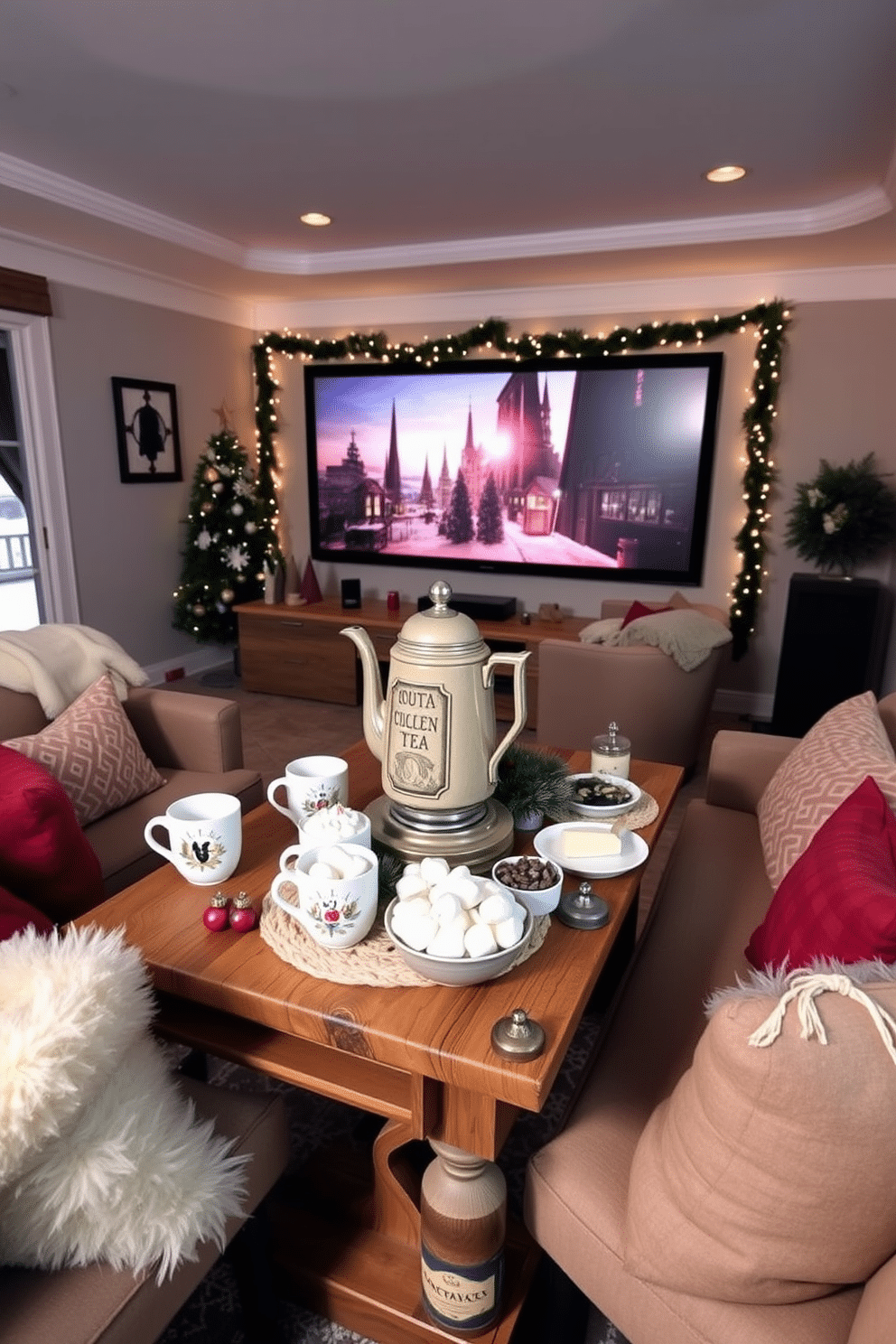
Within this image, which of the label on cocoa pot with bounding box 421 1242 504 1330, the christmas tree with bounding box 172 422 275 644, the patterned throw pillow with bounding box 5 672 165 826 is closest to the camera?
the label on cocoa pot with bounding box 421 1242 504 1330

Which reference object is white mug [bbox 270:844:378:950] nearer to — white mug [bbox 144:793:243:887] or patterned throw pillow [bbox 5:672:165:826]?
white mug [bbox 144:793:243:887]

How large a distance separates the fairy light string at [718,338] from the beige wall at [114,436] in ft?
2.39

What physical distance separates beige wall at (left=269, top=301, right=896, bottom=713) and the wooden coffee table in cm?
318

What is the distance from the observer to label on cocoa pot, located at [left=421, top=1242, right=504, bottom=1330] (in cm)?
113

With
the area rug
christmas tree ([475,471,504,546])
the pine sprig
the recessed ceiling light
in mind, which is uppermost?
the recessed ceiling light

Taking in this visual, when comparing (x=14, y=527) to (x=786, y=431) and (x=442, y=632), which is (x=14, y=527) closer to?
(x=442, y=632)

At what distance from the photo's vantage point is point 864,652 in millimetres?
3691

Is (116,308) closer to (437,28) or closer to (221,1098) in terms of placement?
(437,28)

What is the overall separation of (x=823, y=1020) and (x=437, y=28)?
2386 millimetres

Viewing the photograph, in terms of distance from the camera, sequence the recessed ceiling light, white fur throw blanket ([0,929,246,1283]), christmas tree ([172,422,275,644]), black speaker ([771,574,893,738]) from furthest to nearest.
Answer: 1. christmas tree ([172,422,275,644])
2. black speaker ([771,574,893,738])
3. the recessed ceiling light
4. white fur throw blanket ([0,929,246,1283])

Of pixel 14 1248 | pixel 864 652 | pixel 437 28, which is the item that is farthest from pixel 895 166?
pixel 14 1248

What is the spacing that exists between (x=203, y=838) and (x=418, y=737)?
0.40 m

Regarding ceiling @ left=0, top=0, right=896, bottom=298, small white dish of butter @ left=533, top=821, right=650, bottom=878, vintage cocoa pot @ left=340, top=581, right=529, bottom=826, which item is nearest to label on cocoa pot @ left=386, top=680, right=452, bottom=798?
vintage cocoa pot @ left=340, top=581, right=529, bottom=826

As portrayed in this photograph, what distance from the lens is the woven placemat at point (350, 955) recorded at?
Result: 1112 mm
